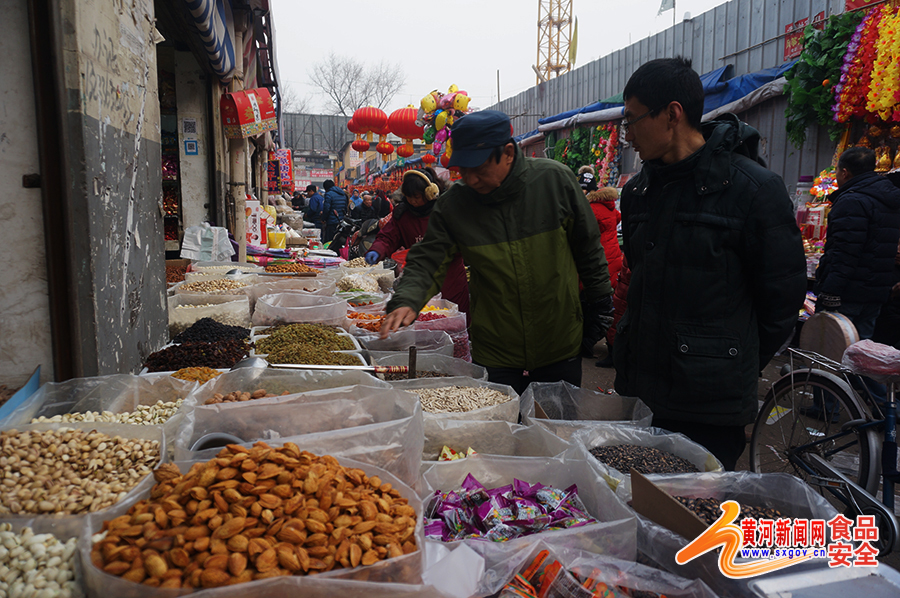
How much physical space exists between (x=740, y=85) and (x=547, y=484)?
7.52 m

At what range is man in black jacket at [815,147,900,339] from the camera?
405cm

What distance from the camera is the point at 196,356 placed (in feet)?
7.73

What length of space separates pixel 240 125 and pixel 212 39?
1930 mm

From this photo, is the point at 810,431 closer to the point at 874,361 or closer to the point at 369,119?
the point at 874,361

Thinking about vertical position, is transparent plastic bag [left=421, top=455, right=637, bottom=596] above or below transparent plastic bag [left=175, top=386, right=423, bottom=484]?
below

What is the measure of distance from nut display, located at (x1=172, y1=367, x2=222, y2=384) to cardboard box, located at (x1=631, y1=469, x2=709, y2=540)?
1458mm

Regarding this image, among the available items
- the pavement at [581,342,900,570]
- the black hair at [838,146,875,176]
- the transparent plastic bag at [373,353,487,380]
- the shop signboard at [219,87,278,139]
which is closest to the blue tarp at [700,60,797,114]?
the black hair at [838,146,875,176]

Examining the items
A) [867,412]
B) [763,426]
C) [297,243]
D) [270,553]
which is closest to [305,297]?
[270,553]

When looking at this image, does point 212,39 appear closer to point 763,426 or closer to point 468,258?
point 468,258

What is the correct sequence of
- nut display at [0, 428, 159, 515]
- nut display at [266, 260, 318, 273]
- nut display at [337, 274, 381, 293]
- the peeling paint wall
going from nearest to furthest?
nut display at [0, 428, 159, 515], the peeling paint wall, nut display at [337, 274, 381, 293], nut display at [266, 260, 318, 273]

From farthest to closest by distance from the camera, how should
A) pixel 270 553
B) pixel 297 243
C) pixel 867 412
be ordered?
1. pixel 297 243
2. pixel 867 412
3. pixel 270 553

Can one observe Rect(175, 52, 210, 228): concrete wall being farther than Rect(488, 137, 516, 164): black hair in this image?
Yes

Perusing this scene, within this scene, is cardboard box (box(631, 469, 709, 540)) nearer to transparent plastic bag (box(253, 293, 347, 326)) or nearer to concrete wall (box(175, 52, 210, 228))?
transparent plastic bag (box(253, 293, 347, 326))

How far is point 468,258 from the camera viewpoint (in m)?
2.41
